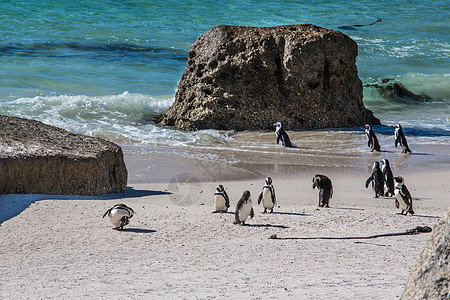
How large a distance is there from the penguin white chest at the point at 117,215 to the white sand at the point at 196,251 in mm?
134

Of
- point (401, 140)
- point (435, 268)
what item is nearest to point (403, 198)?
point (435, 268)

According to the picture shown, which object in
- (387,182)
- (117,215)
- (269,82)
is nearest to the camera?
(117,215)

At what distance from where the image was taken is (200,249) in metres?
5.38

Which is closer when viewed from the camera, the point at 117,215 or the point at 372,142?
the point at 117,215

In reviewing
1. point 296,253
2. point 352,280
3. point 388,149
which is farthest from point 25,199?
point 388,149

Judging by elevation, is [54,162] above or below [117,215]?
above

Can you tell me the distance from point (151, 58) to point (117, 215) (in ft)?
64.5

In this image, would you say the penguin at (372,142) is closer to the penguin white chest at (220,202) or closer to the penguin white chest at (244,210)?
the penguin white chest at (220,202)

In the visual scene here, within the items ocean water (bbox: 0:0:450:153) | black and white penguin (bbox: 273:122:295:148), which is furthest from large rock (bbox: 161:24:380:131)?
black and white penguin (bbox: 273:122:295:148)

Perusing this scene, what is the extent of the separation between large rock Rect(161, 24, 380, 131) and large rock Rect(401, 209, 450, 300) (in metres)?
11.5

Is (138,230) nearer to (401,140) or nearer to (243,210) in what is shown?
(243,210)

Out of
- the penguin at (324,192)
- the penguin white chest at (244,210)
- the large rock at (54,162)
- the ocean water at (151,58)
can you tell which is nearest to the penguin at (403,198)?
the penguin at (324,192)

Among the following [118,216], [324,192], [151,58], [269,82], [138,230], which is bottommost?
[138,230]

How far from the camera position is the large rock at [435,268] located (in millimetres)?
2900
